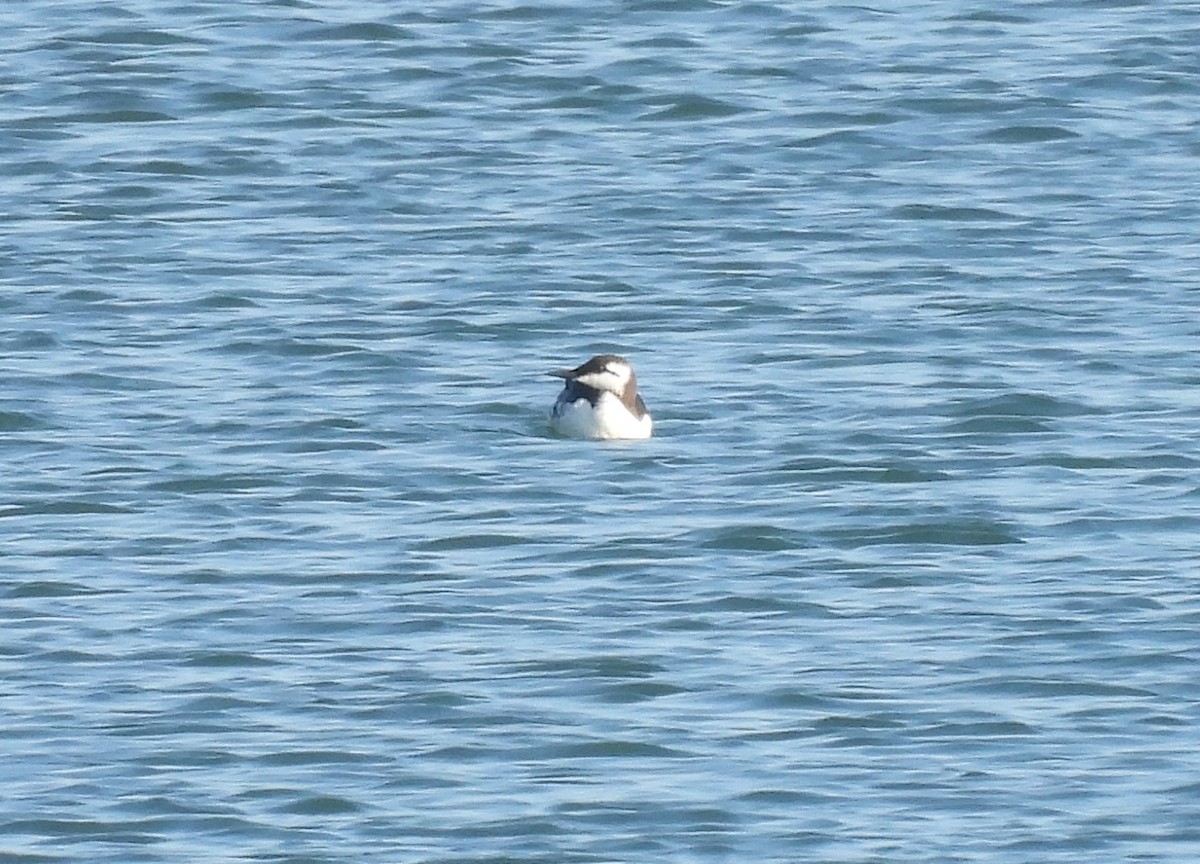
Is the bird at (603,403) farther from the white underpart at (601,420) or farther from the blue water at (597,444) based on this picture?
the blue water at (597,444)

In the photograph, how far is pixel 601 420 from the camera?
699 inches

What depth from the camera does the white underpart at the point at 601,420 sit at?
1772 cm

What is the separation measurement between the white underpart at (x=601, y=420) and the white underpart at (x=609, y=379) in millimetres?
41

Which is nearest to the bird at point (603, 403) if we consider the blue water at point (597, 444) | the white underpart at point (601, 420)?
the white underpart at point (601, 420)

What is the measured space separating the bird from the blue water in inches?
7.2

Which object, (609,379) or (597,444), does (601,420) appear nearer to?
(609,379)

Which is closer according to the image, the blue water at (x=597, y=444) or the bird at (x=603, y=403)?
the blue water at (x=597, y=444)

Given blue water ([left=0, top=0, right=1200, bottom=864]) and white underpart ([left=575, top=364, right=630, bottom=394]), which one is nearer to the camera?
blue water ([left=0, top=0, right=1200, bottom=864])

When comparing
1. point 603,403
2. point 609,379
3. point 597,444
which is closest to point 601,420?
point 603,403

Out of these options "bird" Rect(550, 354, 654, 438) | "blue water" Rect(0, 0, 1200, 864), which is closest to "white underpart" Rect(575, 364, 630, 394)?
"bird" Rect(550, 354, 654, 438)

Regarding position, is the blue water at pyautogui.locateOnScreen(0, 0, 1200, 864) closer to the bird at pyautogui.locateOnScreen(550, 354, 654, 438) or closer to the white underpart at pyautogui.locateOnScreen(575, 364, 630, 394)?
the bird at pyautogui.locateOnScreen(550, 354, 654, 438)

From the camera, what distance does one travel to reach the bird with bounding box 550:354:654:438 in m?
17.7

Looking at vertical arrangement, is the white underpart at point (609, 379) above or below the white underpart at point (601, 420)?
above

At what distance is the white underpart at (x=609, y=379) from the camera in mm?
17703
